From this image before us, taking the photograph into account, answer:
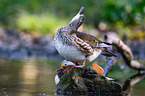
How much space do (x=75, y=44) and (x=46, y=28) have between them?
57.2 ft

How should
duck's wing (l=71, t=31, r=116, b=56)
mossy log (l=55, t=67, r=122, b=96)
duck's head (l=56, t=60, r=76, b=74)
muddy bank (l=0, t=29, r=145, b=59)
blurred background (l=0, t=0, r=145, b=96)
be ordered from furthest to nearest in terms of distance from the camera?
muddy bank (l=0, t=29, r=145, b=59)
blurred background (l=0, t=0, r=145, b=96)
duck's head (l=56, t=60, r=76, b=74)
duck's wing (l=71, t=31, r=116, b=56)
mossy log (l=55, t=67, r=122, b=96)

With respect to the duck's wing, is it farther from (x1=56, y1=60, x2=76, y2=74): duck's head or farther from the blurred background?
the blurred background

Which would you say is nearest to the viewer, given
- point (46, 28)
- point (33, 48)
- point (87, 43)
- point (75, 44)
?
point (75, 44)

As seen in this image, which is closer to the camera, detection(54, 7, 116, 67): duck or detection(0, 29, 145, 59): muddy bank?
detection(54, 7, 116, 67): duck

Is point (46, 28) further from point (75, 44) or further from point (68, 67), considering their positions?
point (75, 44)

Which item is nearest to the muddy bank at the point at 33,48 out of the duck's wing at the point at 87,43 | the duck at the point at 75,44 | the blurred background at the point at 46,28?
the blurred background at the point at 46,28

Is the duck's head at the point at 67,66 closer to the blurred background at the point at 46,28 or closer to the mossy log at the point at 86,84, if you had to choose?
the mossy log at the point at 86,84

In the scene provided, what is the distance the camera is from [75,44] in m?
6.04

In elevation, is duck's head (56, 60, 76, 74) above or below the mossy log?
above

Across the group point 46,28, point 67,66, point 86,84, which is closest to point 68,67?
point 67,66

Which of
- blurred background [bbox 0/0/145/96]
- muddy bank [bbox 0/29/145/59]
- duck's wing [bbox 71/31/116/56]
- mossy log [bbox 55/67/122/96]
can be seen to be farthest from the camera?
muddy bank [bbox 0/29/145/59]

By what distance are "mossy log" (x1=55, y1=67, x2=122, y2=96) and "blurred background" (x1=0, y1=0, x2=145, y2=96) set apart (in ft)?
4.15

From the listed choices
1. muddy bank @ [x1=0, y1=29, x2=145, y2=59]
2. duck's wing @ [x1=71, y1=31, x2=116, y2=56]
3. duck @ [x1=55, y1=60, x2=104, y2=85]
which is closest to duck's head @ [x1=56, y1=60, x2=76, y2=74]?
duck @ [x1=55, y1=60, x2=104, y2=85]

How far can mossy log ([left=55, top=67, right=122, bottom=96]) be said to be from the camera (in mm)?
5965
